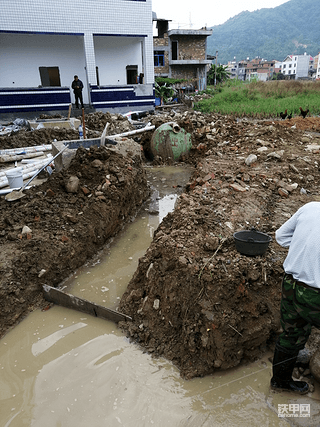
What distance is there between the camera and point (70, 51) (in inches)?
612

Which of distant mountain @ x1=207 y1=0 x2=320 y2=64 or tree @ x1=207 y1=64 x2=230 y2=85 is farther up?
distant mountain @ x1=207 y1=0 x2=320 y2=64

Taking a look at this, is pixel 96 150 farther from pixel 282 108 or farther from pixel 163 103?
pixel 163 103

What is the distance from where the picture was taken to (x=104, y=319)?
3.67m

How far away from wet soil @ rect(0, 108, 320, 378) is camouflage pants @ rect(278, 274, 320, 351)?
1.55 ft

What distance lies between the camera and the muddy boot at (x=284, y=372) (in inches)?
101

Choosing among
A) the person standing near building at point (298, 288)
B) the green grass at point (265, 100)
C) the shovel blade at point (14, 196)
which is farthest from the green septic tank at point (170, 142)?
the person standing near building at point (298, 288)

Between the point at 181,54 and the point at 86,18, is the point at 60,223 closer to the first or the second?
the point at 86,18

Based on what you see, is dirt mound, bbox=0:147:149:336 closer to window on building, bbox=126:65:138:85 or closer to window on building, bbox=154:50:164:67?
window on building, bbox=126:65:138:85

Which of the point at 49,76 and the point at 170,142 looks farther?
the point at 49,76

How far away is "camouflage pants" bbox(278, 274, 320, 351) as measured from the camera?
2.28 meters

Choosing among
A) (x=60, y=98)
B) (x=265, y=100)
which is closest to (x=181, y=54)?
(x=265, y=100)

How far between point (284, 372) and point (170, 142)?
320 inches

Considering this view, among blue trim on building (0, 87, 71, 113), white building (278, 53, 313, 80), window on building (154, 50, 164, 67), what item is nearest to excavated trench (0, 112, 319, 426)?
blue trim on building (0, 87, 71, 113)

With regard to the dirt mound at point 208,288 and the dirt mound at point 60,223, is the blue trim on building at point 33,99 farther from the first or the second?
the dirt mound at point 208,288
